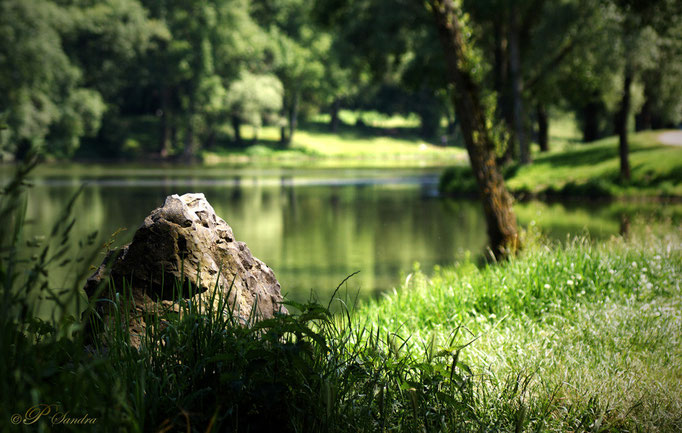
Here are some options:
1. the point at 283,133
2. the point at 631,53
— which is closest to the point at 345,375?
the point at 631,53

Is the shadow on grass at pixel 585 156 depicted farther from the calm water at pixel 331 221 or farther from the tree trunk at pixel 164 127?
the tree trunk at pixel 164 127

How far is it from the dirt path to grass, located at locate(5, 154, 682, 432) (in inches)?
985

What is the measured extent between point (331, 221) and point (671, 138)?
1836 centimetres

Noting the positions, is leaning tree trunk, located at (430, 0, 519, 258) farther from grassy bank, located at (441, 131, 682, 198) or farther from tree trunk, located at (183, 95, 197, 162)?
tree trunk, located at (183, 95, 197, 162)

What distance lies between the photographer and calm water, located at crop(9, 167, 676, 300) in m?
11.9

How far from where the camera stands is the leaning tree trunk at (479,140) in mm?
9727

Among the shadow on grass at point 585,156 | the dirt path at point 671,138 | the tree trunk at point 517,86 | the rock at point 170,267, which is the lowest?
the rock at point 170,267

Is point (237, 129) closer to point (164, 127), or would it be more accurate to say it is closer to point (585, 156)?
point (164, 127)

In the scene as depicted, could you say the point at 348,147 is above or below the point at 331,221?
above

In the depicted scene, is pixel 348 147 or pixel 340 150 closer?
pixel 340 150

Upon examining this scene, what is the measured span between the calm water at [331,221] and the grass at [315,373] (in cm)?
257

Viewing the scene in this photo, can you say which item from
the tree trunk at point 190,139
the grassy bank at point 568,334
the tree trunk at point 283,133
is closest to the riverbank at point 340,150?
the tree trunk at point 283,133

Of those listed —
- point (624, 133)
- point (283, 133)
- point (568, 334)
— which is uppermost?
point (283, 133)

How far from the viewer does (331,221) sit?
60.9ft
